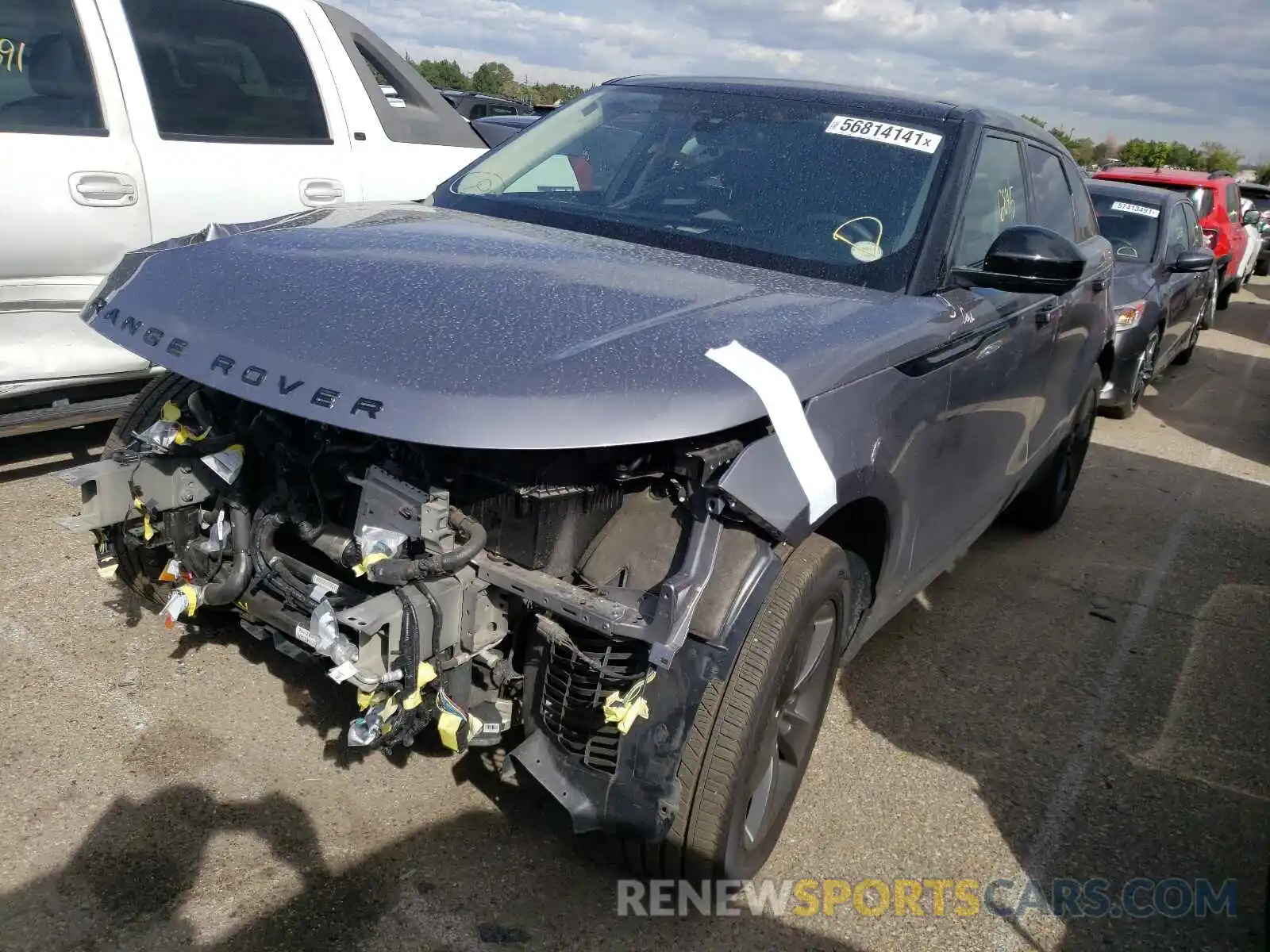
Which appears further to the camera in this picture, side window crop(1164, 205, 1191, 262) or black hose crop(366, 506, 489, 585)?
side window crop(1164, 205, 1191, 262)

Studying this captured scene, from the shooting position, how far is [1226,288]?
13555 mm

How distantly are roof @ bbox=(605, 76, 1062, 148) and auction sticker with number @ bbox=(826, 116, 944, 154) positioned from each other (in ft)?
0.23

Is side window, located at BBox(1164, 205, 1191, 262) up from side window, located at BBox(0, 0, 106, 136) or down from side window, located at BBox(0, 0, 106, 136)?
down

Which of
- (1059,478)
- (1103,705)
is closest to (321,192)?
(1059,478)

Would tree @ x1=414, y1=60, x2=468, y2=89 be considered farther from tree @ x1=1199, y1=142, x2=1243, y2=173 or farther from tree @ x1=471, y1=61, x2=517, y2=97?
tree @ x1=1199, y1=142, x2=1243, y2=173

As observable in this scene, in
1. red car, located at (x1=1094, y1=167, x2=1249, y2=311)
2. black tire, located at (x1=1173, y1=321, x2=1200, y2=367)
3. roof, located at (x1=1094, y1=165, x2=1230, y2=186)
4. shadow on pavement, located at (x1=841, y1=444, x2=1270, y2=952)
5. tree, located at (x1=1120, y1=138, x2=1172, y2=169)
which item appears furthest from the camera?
tree, located at (x1=1120, y1=138, x2=1172, y2=169)

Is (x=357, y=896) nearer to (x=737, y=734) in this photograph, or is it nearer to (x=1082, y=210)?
(x=737, y=734)

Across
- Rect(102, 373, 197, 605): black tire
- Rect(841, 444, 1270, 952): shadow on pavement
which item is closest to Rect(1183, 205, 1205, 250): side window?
Rect(841, 444, 1270, 952): shadow on pavement

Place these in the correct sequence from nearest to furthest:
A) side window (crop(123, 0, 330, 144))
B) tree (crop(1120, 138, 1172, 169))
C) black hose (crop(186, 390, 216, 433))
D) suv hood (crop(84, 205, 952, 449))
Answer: suv hood (crop(84, 205, 952, 449)) < black hose (crop(186, 390, 216, 433)) < side window (crop(123, 0, 330, 144)) < tree (crop(1120, 138, 1172, 169))

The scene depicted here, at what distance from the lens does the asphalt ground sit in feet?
7.59

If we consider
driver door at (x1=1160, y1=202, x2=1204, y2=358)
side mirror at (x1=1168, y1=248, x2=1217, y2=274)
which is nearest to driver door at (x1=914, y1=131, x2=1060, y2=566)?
side mirror at (x1=1168, y1=248, x2=1217, y2=274)

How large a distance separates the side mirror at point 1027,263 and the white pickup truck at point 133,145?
3161 mm

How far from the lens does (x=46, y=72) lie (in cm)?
404

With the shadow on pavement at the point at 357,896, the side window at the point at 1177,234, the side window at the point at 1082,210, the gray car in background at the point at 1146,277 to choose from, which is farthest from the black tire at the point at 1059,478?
the side window at the point at 1177,234
